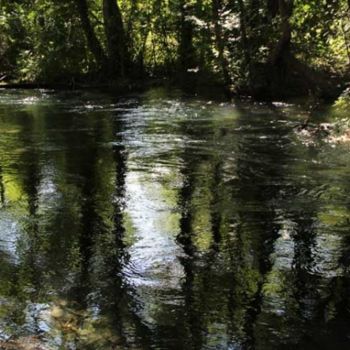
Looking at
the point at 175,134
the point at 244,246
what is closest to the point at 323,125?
the point at 175,134

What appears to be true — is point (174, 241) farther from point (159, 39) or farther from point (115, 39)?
point (159, 39)

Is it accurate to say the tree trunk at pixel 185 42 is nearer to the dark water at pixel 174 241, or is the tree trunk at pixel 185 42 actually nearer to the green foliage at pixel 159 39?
the green foliage at pixel 159 39

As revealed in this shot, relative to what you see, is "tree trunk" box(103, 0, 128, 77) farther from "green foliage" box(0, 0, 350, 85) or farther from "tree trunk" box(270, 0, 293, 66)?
"tree trunk" box(270, 0, 293, 66)

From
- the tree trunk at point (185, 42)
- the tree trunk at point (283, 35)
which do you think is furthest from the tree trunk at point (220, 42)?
the tree trunk at point (185, 42)

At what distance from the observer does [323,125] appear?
15.0 meters

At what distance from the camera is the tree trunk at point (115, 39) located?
83.7ft

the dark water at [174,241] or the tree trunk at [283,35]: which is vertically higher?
the tree trunk at [283,35]

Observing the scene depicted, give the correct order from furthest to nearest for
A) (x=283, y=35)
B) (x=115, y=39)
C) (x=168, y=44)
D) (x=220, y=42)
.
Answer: (x=168, y=44) → (x=115, y=39) → (x=220, y=42) → (x=283, y=35)

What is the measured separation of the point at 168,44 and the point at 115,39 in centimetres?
216

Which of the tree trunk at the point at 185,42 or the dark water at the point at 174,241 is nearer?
the dark water at the point at 174,241

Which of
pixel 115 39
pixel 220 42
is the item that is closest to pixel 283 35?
pixel 220 42

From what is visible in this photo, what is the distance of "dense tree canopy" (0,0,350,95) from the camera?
21359 millimetres

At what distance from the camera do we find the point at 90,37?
84.5ft

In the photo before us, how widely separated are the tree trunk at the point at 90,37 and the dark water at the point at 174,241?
1190cm
